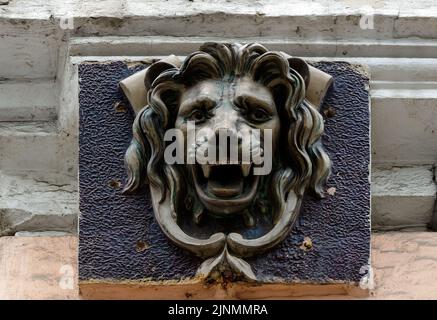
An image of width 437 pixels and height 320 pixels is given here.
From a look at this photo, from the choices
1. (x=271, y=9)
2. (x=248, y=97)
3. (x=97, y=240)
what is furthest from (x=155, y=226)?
(x=271, y=9)

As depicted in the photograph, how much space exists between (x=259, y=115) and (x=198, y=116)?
10 cm

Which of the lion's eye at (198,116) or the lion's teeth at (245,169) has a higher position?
the lion's eye at (198,116)

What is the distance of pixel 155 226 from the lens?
8.92 ft

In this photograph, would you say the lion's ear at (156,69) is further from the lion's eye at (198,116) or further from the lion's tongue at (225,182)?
the lion's tongue at (225,182)

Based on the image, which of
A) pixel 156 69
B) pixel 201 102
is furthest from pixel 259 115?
pixel 156 69

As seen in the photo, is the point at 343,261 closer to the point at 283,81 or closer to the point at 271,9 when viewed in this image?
the point at 283,81

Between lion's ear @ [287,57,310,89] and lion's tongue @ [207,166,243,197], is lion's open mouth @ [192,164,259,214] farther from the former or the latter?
lion's ear @ [287,57,310,89]

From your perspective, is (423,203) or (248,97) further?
(423,203)

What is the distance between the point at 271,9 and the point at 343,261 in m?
0.52

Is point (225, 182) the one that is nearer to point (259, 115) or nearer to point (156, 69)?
point (259, 115)

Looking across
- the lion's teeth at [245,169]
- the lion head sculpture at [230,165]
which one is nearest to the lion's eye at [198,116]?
the lion head sculpture at [230,165]

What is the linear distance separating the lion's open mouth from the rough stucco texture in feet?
0.32

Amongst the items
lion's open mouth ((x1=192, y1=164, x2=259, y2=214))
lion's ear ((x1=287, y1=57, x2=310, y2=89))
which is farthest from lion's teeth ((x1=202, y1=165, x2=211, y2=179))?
lion's ear ((x1=287, y1=57, x2=310, y2=89))

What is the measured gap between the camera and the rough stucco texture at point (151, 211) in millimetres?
2682
